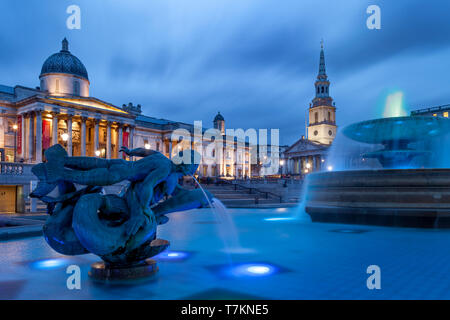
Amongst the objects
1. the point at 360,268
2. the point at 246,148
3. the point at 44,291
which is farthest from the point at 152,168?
the point at 246,148

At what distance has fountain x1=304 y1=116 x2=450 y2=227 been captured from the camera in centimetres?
971

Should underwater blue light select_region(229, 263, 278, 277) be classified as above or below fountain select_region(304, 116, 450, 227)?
below

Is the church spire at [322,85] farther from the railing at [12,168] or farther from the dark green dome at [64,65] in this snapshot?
the railing at [12,168]

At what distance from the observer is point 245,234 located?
373 inches

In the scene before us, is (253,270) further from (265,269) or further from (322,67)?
(322,67)

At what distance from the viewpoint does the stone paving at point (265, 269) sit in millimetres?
4250

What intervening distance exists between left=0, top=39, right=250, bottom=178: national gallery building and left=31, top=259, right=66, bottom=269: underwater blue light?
36.8 meters

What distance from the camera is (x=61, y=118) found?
46.8 metres

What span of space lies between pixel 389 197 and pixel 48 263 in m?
9.25

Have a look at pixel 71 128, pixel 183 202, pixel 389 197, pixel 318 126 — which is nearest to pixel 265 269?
pixel 183 202

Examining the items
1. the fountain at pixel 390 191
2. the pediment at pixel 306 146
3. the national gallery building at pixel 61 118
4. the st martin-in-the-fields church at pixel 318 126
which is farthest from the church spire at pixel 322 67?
the fountain at pixel 390 191

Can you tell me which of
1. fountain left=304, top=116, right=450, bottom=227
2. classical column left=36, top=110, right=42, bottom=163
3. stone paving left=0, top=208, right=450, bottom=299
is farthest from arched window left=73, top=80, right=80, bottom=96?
stone paving left=0, top=208, right=450, bottom=299

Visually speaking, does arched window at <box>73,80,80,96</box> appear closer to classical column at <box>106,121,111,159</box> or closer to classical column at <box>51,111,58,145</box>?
classical column at <box>106,121,111,159</box>
